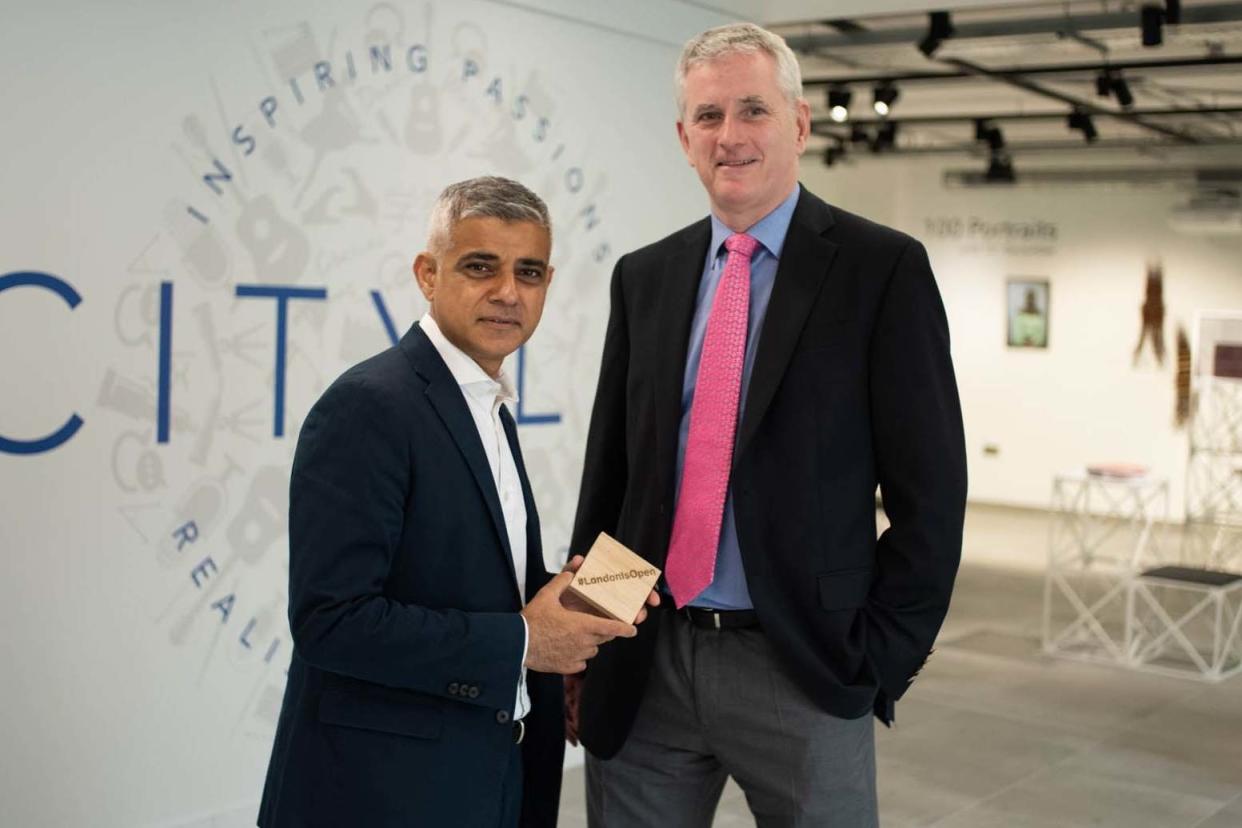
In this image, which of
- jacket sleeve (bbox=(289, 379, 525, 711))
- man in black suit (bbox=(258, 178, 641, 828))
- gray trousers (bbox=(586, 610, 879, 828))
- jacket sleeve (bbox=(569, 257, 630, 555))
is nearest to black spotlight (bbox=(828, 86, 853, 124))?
jacket sleeve (bbox=(569, 257, 630, 555))

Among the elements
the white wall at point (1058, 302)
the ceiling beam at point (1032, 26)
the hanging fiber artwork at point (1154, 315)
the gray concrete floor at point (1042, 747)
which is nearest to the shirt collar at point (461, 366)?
the gray concrete floor at point (1042, 747)

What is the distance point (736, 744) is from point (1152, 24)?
18.2 feet

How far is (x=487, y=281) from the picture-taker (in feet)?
6.56

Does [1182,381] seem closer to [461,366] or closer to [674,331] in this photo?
[674,331]

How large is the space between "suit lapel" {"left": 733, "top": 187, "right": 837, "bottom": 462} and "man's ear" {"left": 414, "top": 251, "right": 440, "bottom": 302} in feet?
1.67

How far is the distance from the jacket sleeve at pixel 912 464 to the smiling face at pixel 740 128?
25 cm

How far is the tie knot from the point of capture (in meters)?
2.30

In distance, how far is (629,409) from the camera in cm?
242

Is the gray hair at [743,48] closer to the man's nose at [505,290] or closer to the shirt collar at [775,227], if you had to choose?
the shirt collar at [775,227]

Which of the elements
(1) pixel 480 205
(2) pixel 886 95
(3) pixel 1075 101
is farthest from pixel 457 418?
(3) pixel 1075 101

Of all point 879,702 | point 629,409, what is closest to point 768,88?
point 629,409

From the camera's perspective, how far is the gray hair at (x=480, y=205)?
199 cm

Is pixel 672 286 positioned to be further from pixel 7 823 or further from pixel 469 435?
pixel 7 823

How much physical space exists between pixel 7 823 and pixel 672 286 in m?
2.32
